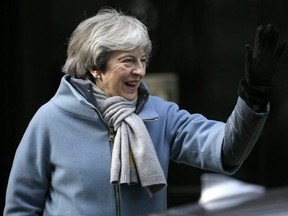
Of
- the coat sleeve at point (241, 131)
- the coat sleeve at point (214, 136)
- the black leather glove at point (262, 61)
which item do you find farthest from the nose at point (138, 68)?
the black leather glove at point (262, 61)

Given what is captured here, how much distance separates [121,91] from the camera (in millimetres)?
3707

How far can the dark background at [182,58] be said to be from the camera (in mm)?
7152

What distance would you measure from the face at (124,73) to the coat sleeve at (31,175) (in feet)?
1.17

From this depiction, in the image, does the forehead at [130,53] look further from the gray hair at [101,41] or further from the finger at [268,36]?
the finger at [268,36]

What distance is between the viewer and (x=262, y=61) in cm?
323

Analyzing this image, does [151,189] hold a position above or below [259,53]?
below

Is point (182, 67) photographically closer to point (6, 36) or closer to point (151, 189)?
point (6, 36)

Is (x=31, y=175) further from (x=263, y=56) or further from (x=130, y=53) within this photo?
(x=263, y=56)

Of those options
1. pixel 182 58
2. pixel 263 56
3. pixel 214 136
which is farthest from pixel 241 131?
pixel 182 58

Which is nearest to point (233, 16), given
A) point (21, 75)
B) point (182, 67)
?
point (182, 67)

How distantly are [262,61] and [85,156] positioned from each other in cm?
92

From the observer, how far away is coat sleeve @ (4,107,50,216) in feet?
12.2

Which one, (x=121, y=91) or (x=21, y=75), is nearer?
(x=121, y=91)

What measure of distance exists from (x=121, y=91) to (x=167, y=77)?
3.73 m
